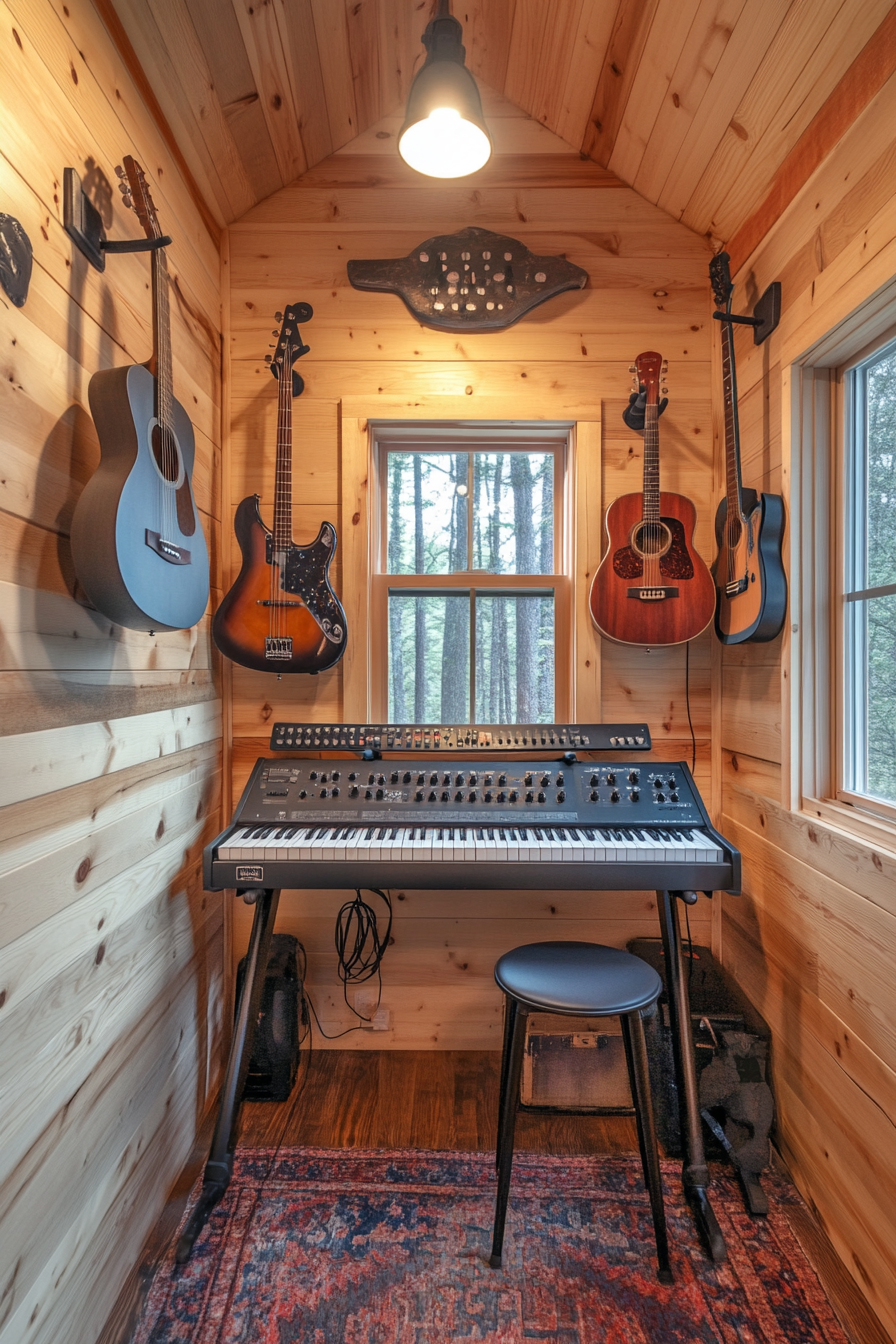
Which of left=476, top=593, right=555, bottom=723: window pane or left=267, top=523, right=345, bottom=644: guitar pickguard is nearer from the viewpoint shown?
left=267, top=523, right=345, bottom=644: guitar pickguard

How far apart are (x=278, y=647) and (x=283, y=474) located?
Answer: 19.6 inches

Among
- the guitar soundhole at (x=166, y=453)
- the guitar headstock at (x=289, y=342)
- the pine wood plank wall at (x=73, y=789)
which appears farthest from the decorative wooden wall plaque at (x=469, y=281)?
the guitar soundhole at (x=166, y=453)

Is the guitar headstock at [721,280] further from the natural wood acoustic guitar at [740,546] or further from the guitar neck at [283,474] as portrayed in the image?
the guitar neck at [283,474]

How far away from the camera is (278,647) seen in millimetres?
1940

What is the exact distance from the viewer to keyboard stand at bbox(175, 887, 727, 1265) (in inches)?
58.6

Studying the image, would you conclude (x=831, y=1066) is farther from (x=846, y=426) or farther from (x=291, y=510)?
(x=291, y=510)

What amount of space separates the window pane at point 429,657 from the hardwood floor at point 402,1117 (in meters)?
1.06

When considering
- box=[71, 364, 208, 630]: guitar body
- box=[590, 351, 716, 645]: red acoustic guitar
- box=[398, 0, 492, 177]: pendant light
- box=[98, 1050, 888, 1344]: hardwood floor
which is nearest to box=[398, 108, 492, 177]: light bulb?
box=[398, 0, 492, 177]: pendant light

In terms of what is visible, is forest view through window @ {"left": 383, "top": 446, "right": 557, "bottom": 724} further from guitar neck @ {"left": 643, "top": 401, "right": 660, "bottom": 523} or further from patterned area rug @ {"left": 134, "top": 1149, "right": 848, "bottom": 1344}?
patterned area rug @ {"left": 134, "top": 1149, "right": 848, "bottom": 1344}

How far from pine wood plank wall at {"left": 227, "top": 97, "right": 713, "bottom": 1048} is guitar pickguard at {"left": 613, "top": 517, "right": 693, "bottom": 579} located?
13 cm

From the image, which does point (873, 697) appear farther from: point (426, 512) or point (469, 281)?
point (469, 281)

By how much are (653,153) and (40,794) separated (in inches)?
89.9

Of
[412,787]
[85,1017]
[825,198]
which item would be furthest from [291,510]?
[825,198]

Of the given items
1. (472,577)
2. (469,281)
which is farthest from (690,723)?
(469,281)
